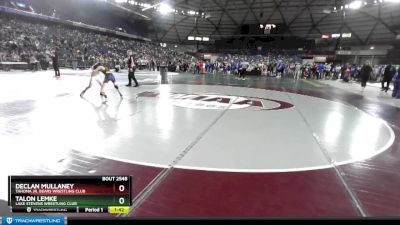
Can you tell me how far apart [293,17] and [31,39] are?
35.9m

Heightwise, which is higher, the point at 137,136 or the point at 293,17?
the point at 293,17

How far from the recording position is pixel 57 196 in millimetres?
2471

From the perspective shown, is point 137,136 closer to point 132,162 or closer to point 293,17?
point 132,162

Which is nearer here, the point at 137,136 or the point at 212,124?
the point at 137,136

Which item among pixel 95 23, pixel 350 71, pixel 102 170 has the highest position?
pixel 95 23

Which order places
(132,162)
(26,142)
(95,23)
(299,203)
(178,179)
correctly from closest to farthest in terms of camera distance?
(299,203), (178,179), (132,162), (26,142), (95,23)

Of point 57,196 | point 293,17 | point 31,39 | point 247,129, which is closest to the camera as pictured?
point 57,196

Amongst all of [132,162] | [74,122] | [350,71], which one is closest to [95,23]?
[350,71]
